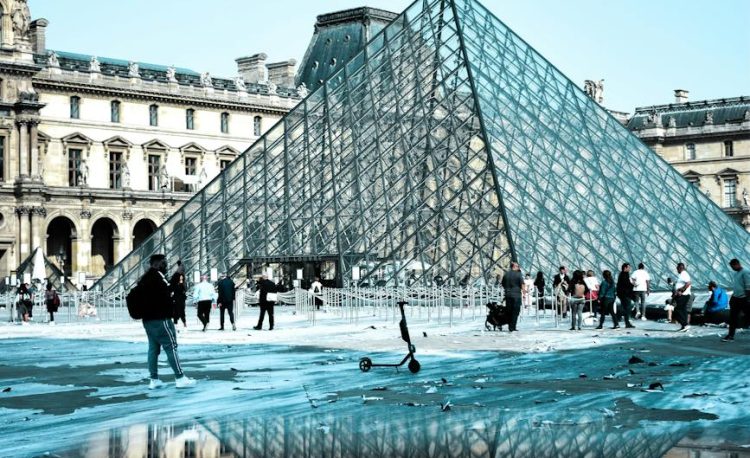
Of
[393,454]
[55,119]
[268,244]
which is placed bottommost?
[393,454]

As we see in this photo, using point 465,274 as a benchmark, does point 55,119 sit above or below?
above

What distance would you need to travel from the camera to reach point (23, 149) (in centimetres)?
6316

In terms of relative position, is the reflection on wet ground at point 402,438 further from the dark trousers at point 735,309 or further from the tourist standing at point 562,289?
the tourist standing at point 562,289

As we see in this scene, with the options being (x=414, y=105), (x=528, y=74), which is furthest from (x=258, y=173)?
(x=528, y=74)

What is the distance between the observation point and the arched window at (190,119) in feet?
242

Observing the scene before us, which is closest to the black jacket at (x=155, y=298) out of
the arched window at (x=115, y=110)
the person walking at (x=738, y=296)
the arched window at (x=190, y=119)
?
the person walking at (x=738, y=296)

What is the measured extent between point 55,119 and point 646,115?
3926 cm

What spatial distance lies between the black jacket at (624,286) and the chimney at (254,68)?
58.3 metres

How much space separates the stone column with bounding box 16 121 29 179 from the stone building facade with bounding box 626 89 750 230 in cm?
3966

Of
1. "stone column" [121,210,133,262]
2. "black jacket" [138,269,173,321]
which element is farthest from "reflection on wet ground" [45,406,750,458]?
"stone column" [121,210,133,262]

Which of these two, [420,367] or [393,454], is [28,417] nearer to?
[393,454]

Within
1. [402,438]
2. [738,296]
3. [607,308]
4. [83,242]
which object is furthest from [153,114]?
[402,438]

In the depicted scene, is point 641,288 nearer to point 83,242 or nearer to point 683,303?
point 683,303

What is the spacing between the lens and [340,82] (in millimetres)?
39312
